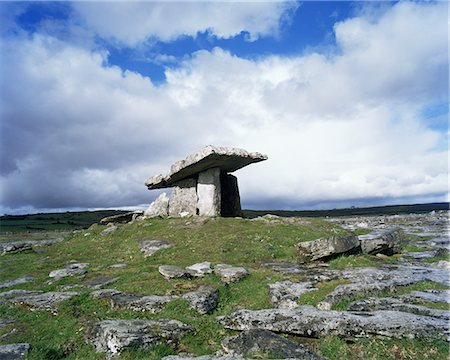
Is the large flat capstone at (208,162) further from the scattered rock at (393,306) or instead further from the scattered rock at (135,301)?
the scattered rock at (393,306)

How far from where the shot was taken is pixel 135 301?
17500mm

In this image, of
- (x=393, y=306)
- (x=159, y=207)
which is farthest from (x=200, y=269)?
(x=159, y=207)

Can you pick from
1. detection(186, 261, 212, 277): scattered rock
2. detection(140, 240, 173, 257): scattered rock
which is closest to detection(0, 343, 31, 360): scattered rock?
detection(186, 261, 212, 277): scattered rock

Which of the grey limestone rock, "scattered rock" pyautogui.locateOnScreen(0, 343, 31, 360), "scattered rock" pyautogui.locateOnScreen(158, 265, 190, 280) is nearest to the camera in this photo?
the grey limestone rock

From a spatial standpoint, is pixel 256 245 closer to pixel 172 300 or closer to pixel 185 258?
pixel 185 258

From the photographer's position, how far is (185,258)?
26516 millimetres

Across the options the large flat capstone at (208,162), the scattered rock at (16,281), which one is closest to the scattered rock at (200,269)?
the scattered rock at (16,281)

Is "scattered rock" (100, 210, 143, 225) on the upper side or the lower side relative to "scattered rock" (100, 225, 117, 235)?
upper

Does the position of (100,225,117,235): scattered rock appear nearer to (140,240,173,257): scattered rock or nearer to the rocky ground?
the rocky ground

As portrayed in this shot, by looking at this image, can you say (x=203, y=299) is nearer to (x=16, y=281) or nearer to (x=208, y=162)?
(x=16, y=281)

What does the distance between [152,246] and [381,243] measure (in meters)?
16.9

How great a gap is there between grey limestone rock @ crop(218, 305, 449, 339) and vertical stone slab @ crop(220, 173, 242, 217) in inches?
1105

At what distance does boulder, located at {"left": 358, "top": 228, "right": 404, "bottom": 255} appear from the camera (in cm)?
2662

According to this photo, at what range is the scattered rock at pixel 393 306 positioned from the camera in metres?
13.9
